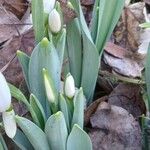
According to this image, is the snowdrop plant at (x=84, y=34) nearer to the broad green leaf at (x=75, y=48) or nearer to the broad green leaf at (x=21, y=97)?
the broad green leaf at (x=75, y=48)

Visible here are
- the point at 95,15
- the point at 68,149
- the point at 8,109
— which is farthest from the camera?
the point at 95,15

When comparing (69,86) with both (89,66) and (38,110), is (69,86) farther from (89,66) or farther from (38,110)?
(89,66)

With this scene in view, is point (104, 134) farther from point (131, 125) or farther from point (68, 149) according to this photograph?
point (68, 149)

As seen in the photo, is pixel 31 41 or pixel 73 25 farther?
pixel 31 41

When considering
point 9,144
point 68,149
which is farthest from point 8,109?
point 9,144

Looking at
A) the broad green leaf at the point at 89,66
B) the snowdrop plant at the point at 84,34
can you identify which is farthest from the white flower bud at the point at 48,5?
the broad green leaf at the point at 89,66

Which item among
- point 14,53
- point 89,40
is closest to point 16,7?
point 14,53
